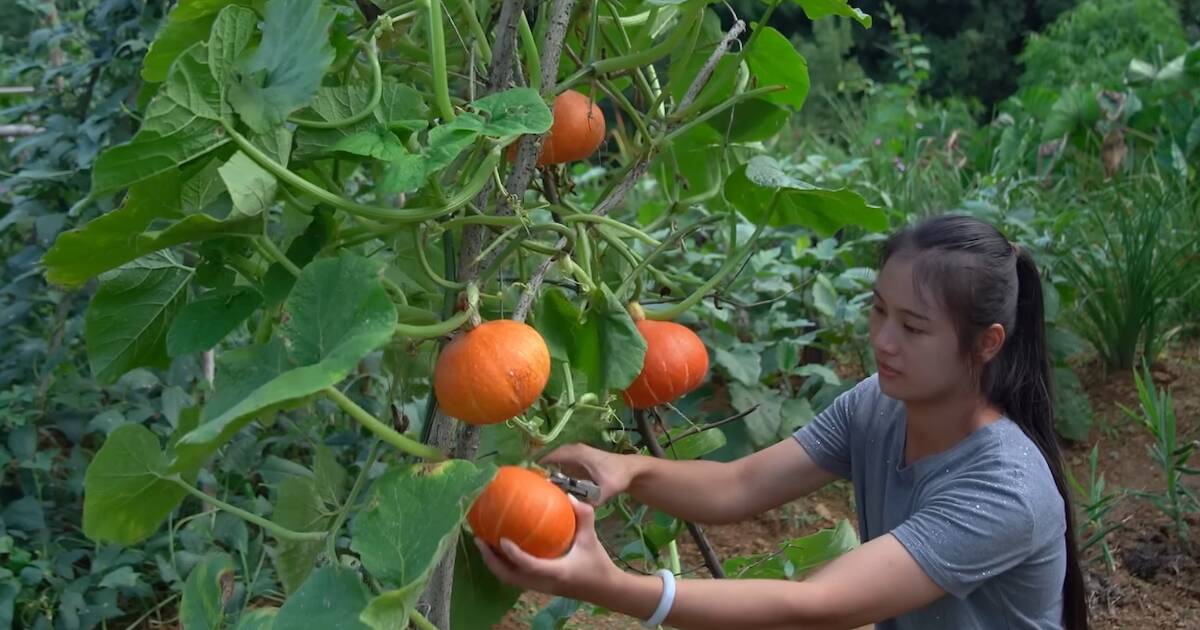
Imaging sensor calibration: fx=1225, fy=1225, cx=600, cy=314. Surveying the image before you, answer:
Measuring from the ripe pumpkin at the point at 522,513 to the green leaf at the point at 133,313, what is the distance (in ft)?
1.30

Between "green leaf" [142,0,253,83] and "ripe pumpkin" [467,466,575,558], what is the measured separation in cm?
52

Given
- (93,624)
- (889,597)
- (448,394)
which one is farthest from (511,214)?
(93,624)

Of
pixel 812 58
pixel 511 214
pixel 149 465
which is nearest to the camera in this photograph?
pixel 149 465

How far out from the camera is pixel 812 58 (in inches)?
409

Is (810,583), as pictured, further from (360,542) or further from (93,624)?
(93,624)

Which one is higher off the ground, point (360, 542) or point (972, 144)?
point (360, 542)

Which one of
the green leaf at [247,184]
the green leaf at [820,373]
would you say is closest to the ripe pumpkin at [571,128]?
the green leaf at [247,184]

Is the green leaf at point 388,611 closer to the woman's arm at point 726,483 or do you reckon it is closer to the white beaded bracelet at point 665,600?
the white beaded bracelet at point 665,600

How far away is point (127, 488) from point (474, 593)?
0.36 m

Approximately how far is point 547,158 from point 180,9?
1.29 ft

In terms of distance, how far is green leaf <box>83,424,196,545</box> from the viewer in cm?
110

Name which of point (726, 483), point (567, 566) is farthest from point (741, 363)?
point (567, 566)

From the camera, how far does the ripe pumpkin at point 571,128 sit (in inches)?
50.3

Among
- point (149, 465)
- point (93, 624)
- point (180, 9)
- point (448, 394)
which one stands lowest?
point (93, 624)
